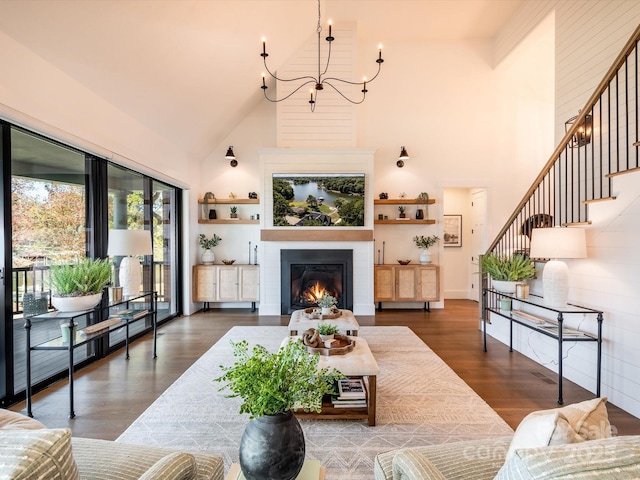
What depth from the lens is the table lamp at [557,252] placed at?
300 centimetres

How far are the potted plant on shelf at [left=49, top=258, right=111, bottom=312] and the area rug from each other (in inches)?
42.1

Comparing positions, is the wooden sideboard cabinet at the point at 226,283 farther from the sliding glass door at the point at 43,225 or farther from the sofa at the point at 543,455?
the sofa at the point at 543,455

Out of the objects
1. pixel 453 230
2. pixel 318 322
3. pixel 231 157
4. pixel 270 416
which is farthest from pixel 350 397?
pixel 453 230

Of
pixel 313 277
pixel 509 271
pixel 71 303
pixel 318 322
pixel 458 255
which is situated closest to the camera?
pixel 71 303

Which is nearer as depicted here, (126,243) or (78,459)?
(78,459)

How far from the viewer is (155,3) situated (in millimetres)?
3178

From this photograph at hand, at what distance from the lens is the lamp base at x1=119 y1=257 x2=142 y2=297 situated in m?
3.56

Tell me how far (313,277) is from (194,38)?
158 inches

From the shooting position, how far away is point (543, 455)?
0.74 metres

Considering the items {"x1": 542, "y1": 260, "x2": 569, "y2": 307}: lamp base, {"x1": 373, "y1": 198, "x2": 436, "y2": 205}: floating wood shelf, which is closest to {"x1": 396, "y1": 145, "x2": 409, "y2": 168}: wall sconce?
{"x1": 373, "y1": 198, "x2": 436, "y2": 205}: floating wood shelf

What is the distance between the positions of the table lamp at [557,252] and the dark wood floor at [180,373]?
854 millimetres

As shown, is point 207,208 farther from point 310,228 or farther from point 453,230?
point 453,230

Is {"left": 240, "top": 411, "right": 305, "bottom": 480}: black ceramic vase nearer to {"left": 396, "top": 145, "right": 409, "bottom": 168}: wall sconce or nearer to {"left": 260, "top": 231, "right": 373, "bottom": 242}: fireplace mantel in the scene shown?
{"left": 260, "top": 231, "right": 373, "bottom": 242}: fireplace mantel

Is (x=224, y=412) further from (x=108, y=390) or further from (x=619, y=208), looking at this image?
(x=619, y=208)
